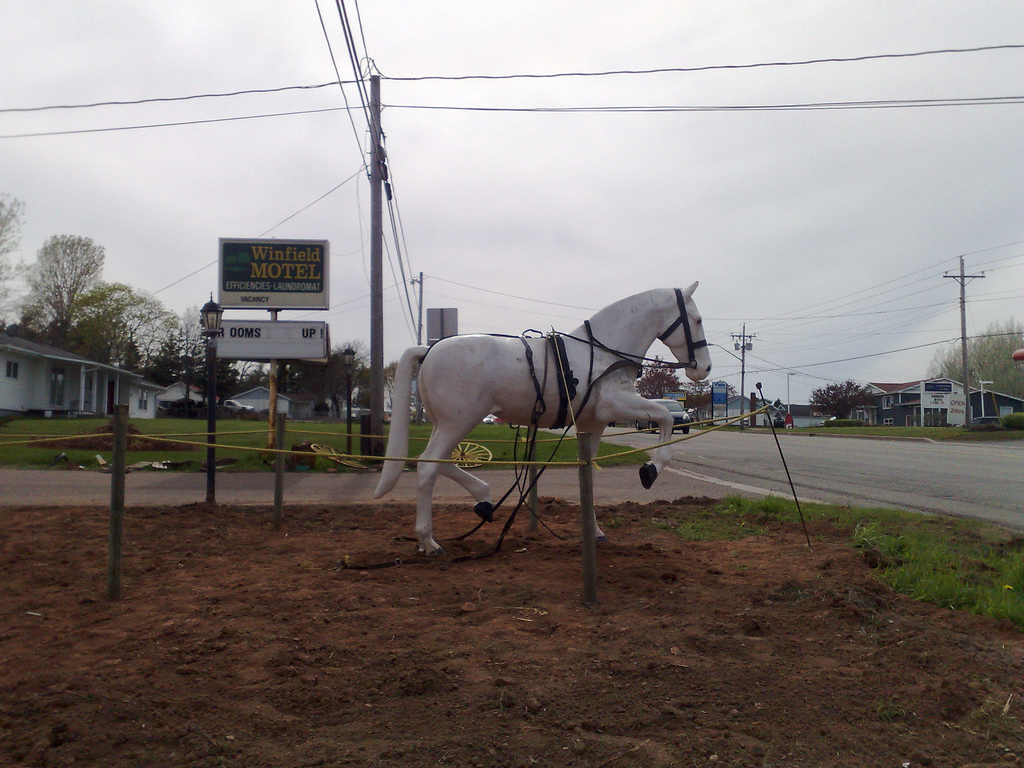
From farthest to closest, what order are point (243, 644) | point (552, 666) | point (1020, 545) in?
point (1020, 545) < point (243, 644) < point (552, 666)

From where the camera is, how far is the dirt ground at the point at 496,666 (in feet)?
8.92

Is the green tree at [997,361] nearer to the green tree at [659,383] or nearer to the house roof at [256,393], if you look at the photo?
the green tree at [659,383]

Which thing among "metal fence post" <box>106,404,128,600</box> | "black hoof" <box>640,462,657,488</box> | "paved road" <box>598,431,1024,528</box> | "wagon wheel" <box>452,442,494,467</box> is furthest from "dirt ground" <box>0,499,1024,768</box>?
"paved road" <box>598,431,1024,528</box>

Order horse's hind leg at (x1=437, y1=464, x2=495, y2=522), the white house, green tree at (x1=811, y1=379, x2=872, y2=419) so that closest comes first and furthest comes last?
horse's hind leg at (x1=437, y1=464, x2=495, y2=522), the white house, green tree at (x1=811, y1=379, x2=872, y2=419)

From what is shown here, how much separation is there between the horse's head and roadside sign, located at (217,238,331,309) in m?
15.3

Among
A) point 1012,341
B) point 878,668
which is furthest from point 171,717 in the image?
point 1012,341

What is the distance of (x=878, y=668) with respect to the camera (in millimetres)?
3463

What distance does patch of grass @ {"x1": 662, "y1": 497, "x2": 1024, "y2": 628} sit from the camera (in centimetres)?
463

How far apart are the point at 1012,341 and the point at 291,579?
81601 mm

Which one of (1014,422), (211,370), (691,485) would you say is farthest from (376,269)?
(1014,422)

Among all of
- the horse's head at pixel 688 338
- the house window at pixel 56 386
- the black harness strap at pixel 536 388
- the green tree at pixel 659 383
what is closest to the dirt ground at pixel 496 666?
the black harness strap at pixel 536 388

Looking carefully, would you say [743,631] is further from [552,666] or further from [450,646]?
[450,646]

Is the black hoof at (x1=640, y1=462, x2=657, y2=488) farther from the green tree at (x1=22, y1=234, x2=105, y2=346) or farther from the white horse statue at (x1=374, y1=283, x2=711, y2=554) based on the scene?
the green tree at (x1=22, y1=234, x2=105, y2=346)

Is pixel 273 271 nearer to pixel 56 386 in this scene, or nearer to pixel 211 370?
pixel 211 370
